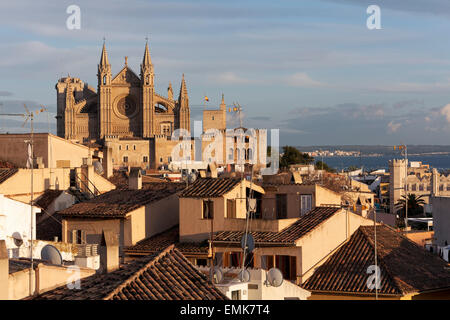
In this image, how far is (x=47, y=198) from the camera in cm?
2289

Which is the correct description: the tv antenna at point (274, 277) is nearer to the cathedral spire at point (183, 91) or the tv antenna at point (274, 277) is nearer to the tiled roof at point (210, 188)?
the tiled roof at point (210, 188)

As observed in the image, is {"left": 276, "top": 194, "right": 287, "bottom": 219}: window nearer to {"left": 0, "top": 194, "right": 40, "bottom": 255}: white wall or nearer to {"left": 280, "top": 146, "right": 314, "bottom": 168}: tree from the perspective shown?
{"left": 0, "top": 194, "right": 40, "bottom": 255}: white wall

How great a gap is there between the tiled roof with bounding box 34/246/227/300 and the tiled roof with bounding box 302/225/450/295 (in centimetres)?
464

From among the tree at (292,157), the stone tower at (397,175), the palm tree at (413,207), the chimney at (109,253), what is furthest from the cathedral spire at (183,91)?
the chimney at (109,253)

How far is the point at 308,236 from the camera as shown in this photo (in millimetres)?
14812

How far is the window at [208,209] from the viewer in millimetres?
15977

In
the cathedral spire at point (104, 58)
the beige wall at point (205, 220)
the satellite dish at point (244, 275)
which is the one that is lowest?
the satellite dish at point (244, 275)

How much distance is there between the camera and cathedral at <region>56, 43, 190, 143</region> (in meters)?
116

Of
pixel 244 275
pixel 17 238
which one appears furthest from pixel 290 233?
pixel 17 238

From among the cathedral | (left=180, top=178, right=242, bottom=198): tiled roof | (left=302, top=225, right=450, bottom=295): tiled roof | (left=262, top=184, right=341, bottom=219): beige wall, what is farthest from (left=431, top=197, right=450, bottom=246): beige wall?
the cathedral

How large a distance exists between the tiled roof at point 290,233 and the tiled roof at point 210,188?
0.90m

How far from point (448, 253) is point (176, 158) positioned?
89819mm
